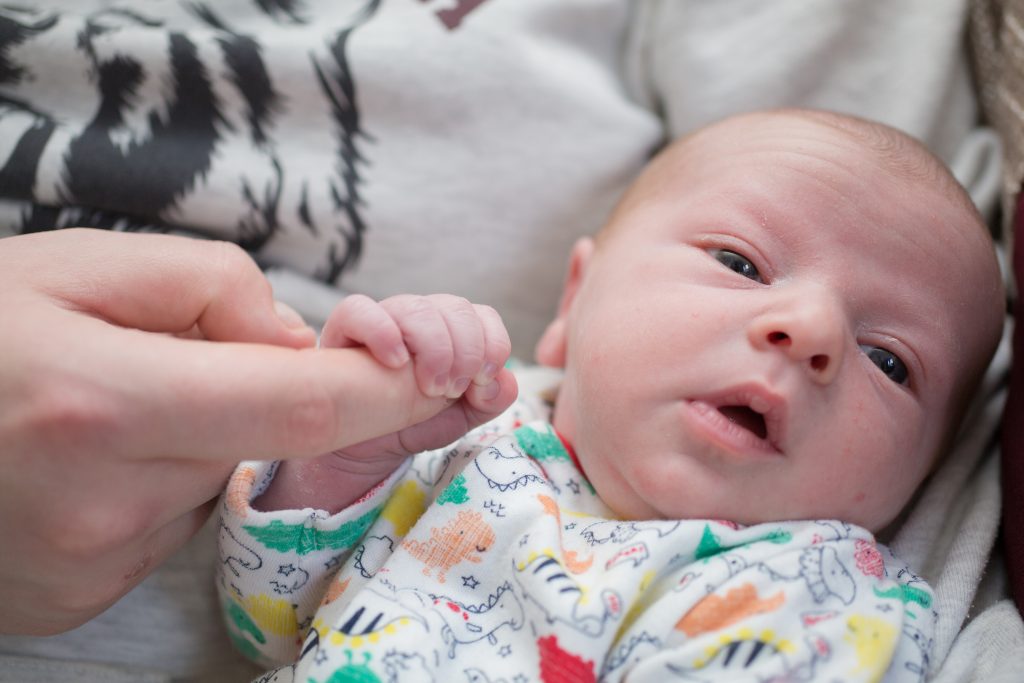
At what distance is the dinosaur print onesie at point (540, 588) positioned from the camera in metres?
0.91

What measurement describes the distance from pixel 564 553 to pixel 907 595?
43 centimetres

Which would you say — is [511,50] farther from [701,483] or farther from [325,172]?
[701,483]

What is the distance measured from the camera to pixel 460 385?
0.93m

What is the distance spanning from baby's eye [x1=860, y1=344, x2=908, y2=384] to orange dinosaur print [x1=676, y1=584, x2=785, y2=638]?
346mm

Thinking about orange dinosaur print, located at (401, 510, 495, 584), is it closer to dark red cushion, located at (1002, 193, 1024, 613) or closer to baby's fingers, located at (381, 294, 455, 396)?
baby's fingers, located at (381, 294, 455, 396)

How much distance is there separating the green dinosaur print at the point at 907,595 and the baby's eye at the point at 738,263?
40 cm

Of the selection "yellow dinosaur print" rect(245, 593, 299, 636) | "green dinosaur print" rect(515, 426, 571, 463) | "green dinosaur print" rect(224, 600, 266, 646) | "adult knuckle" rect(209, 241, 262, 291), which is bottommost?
"green dinosaur print" rect(224, 600, 266, 646)

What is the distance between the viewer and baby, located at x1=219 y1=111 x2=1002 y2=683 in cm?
92

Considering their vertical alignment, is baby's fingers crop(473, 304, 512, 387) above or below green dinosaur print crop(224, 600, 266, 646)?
above

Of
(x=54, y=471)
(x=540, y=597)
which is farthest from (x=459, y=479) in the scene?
(x=54, y=471)

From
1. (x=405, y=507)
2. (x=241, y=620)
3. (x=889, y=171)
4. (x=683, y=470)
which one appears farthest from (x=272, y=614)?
(x=889, y=171)

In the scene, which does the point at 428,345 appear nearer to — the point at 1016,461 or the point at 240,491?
the point at 240,491

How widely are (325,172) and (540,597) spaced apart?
787 millimetres

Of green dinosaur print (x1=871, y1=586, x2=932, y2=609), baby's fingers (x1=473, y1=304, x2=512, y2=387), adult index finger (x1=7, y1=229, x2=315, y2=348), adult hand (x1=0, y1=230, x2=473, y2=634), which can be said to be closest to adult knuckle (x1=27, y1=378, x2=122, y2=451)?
adult hand (x1=0, y1=230, x2=473, y2=634)
